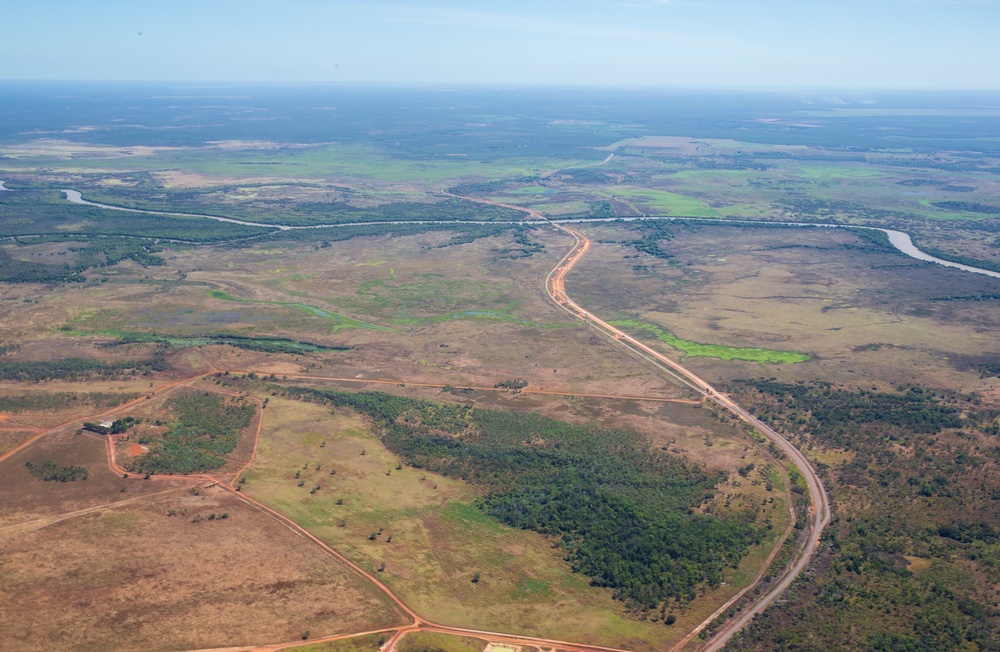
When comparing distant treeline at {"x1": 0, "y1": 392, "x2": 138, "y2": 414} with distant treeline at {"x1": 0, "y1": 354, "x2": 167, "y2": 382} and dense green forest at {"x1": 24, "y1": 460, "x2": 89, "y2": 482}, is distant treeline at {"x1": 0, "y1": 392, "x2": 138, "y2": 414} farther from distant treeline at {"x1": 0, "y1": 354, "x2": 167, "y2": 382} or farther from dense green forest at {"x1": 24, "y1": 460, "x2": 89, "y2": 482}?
dense green forest at {"x1": 24, "y1": 460, "x2": 89, "y2": 482}

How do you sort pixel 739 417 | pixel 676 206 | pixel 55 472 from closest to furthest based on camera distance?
1. pixel 55 472
2. pixel 739 417
3. pixel 676 206

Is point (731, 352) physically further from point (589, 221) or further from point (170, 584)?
point (589, 221)

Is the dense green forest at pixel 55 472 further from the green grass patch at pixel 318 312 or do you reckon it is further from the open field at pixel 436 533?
the green grass patch at pixel 318 312

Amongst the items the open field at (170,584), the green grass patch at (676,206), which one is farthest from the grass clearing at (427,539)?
the green grass patch at (676,206)

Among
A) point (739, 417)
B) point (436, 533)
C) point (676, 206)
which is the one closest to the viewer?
point (436, 533)

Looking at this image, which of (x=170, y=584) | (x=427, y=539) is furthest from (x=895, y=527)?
(x=170, y=584)

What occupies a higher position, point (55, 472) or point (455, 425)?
point (55, 472)

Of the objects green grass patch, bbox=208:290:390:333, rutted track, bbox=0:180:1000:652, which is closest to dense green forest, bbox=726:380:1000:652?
rutted track, bbox=0:180:1000:652

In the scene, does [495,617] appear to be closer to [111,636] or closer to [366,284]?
[111,636]
